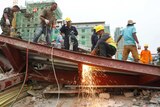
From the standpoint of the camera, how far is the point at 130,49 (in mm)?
7566

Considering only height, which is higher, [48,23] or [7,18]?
[7,18]

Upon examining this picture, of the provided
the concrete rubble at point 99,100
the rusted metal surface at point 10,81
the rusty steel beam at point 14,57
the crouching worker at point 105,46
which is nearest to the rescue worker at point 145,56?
the crouching worker at point 105,46

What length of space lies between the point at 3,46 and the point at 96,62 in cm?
261

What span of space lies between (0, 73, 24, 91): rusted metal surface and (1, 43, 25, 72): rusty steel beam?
32cm

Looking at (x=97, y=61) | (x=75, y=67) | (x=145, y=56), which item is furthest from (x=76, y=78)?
(x=145, y=56)

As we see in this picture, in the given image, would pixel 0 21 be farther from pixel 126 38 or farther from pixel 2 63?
pixel 126 38

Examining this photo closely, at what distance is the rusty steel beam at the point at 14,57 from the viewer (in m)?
6.96

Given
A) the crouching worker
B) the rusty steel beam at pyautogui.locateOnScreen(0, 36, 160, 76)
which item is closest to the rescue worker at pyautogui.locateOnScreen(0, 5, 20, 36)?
the rusty steel beam at pyautogui.locateOnScreen(0, 36, 160, 76)

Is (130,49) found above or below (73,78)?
above

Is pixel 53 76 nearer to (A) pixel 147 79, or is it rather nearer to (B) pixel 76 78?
(B) pixel 76 78

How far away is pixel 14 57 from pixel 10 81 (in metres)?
0.85

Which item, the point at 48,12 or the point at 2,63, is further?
the point at 48,12

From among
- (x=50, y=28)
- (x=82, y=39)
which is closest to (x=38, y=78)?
(x=50, y=28)

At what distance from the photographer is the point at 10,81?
258 inches
